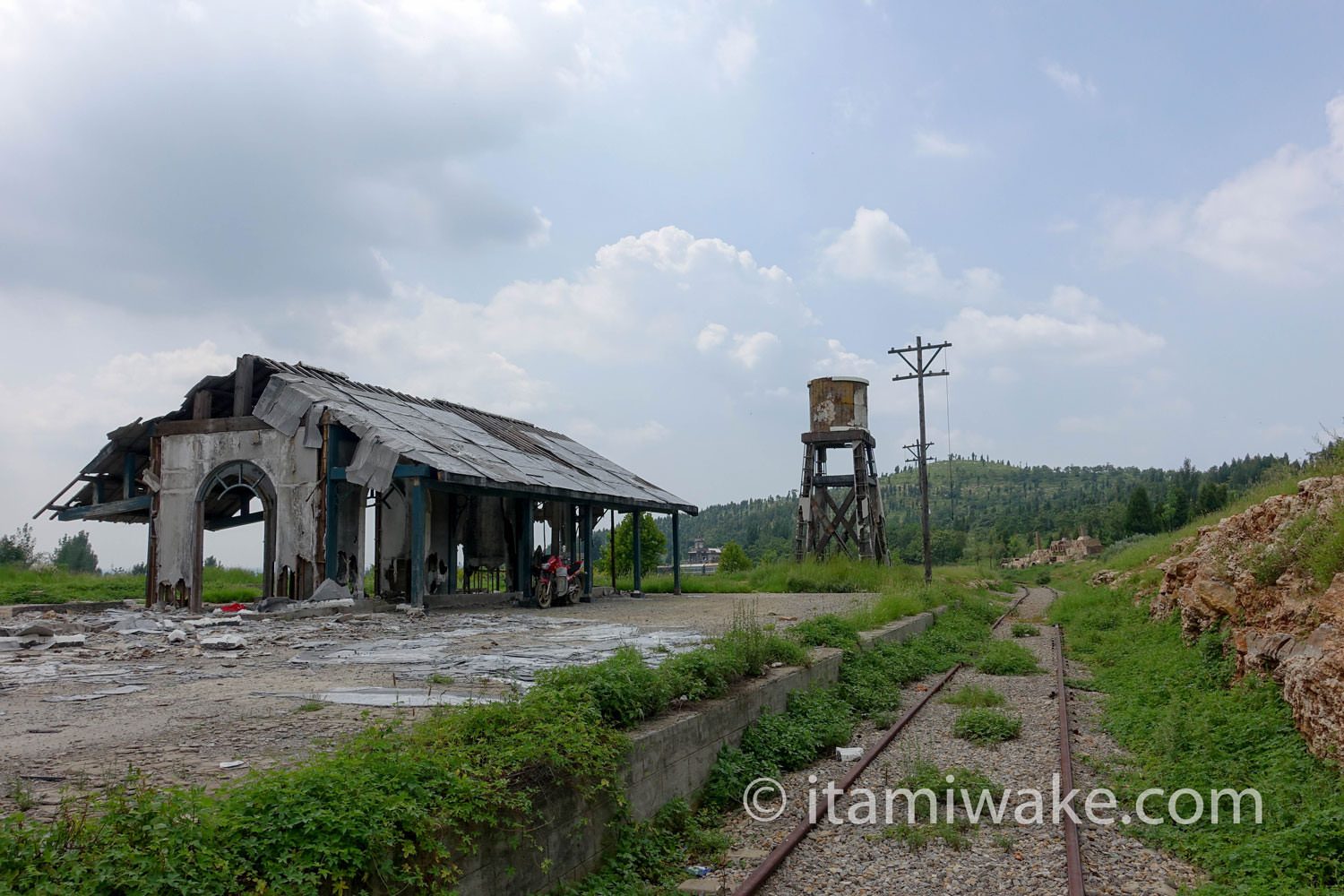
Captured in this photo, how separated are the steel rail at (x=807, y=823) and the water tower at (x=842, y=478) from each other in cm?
1665

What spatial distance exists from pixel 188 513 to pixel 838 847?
14.3 metres

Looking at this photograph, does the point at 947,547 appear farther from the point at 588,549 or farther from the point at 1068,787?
the point at 1068,787

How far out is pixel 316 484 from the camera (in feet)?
48.1

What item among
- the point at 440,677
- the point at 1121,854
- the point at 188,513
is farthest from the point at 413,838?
the point at 188,513

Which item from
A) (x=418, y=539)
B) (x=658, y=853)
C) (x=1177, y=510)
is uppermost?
(x=1177, y=510)

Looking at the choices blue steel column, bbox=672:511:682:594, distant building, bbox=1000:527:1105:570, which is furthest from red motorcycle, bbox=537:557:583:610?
distant building, bbox=1000:527:1105:570

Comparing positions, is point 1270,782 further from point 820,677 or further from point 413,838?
point 413,838

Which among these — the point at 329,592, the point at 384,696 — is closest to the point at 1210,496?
the point at 329,592

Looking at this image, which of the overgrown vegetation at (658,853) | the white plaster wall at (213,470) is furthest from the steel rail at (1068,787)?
the white plaster wall at (213,470)

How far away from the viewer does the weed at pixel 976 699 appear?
970 centimetres

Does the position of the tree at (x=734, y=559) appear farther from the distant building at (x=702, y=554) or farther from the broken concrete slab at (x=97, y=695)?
the distant building at (x=702, y=554)

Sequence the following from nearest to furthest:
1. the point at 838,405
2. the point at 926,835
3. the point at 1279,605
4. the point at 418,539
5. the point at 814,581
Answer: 1. the point at 926,835
2. the point at 1279,605
3. the point at 418,539
4. the point at 814,581
5. the point at 838,405

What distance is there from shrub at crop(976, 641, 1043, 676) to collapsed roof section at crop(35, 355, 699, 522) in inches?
326

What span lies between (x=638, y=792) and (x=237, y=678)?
4.39 metres
